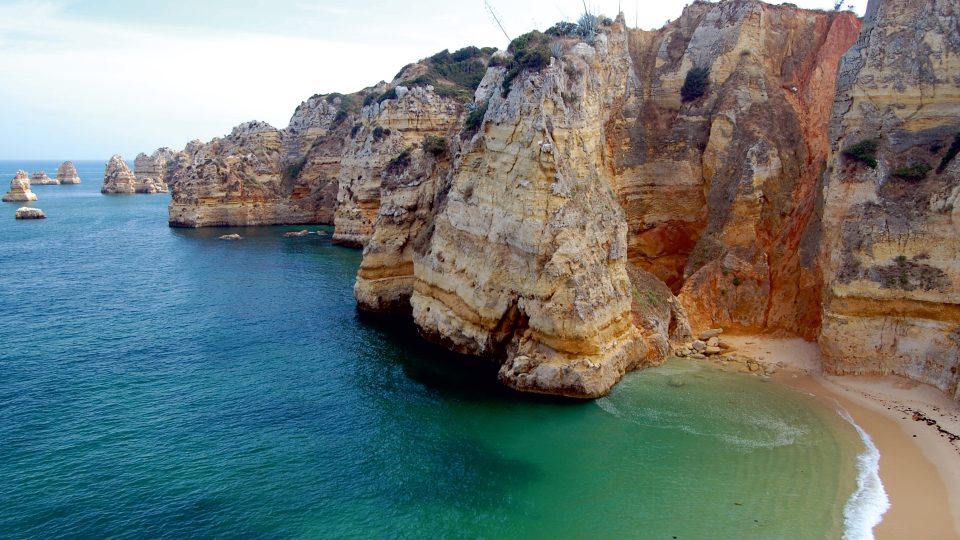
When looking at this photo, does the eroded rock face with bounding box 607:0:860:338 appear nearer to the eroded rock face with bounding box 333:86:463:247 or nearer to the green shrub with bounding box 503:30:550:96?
the green shrub with bounding box 503:30:550:96

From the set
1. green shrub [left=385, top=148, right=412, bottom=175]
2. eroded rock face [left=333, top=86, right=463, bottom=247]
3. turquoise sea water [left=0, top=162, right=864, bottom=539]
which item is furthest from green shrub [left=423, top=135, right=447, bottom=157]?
eroded rock face [left=333, top=86, right=463, bottom=247]

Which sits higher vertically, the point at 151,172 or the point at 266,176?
the point at 266,176

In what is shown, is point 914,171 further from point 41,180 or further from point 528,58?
point 41,180

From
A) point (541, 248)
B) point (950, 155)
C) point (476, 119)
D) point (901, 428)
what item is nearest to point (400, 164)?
point (476, 119)

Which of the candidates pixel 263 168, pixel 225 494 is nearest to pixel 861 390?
pixel 225 494

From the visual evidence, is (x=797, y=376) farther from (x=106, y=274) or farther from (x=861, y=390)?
(x=106, y=274)
